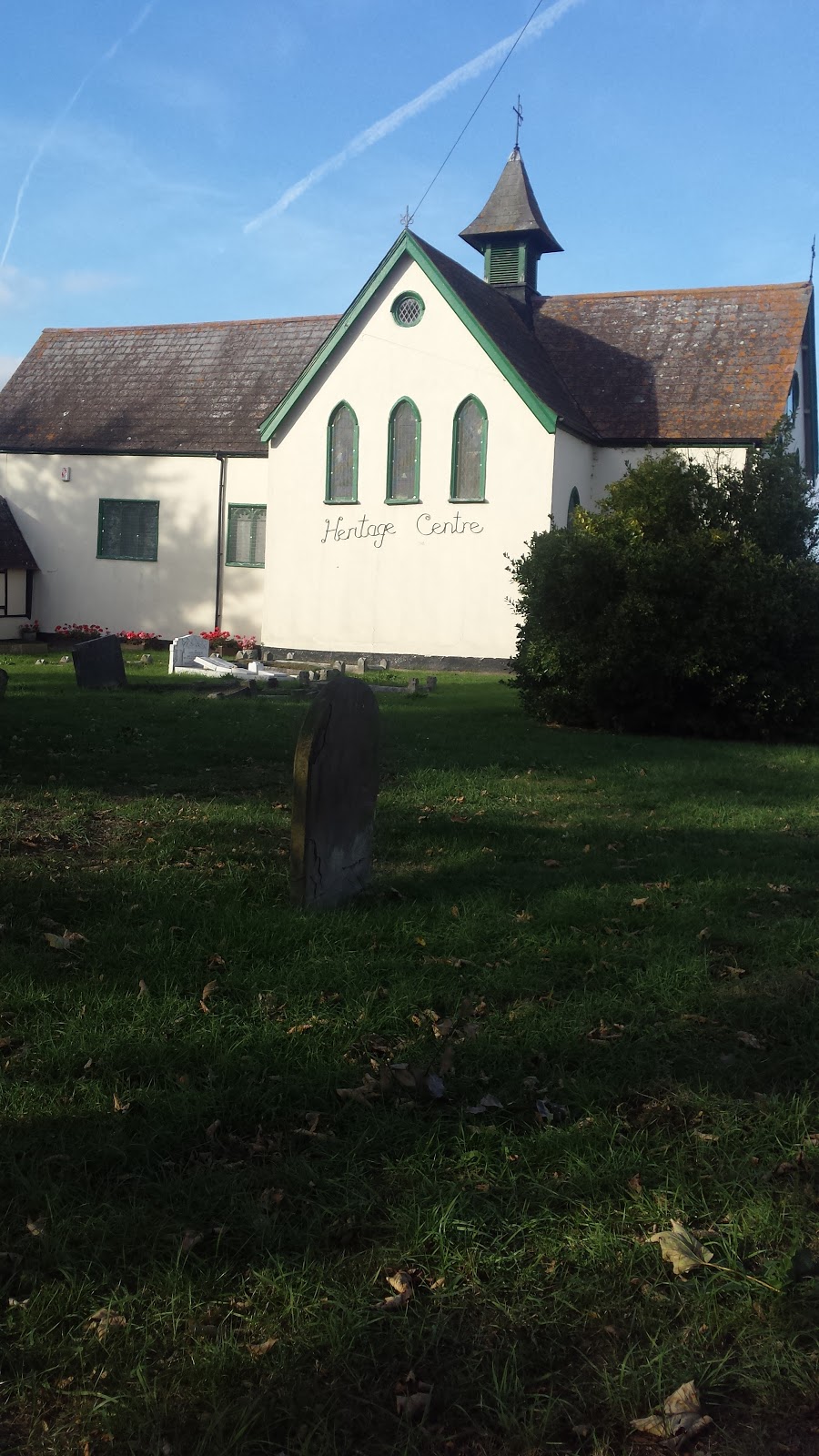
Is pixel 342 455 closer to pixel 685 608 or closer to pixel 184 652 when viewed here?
pixel 184 652

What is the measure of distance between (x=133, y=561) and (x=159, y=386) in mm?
5384

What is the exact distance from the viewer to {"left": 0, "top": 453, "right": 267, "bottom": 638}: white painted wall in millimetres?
31438

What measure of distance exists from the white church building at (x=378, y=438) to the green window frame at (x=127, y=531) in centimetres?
5

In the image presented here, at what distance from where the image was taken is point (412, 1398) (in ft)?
9.41

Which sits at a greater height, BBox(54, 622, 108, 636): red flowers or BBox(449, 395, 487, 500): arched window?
BBox(449, 395, 487, 500): arched window

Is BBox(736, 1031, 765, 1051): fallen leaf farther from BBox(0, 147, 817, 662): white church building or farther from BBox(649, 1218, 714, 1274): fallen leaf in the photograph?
BBox(0, 147, 817, 662): white church building

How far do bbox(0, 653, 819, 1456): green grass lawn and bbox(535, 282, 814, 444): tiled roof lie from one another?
72.9 feet

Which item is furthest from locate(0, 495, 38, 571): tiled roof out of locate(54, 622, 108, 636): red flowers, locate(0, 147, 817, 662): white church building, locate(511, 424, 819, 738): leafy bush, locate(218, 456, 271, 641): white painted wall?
locate(511, 424, 819, 738): leafy bush

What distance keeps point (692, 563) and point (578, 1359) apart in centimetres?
1374

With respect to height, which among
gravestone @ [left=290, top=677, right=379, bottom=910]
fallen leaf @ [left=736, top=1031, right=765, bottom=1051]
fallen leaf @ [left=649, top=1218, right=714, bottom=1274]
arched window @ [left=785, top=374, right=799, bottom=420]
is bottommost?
fallen leaf @ [left=649, top=1218, right=714, bottom=1274]

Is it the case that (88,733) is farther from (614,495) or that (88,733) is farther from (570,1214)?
(570,1214)

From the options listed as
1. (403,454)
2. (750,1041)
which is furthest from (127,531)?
(750,1041)

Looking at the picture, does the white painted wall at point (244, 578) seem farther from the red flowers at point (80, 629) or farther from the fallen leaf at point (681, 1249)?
the fallen leaf at point (681, 1249)

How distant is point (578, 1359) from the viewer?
3037 mm
